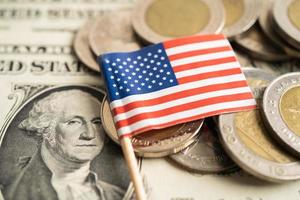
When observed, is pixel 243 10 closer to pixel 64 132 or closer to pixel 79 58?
pixel 79 58

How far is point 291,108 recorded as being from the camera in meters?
0.87

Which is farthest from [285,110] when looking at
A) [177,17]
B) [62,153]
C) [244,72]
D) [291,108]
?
[62,153]

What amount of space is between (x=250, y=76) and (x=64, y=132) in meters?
0.44

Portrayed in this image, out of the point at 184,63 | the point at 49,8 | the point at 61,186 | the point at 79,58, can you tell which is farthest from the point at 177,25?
the point at 61,186

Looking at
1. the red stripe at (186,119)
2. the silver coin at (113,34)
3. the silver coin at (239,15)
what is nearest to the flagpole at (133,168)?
the red stripe at (186,119)

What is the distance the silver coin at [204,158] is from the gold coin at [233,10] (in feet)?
1.14

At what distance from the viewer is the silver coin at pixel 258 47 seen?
103 centimetres

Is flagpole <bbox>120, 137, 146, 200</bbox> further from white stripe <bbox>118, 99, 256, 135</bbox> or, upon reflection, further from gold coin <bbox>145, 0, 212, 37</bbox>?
gold coin <bbox>145, 0, 212, 37</bbox>

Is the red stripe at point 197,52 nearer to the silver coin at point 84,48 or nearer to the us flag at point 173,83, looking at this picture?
the us flag at point 173,83

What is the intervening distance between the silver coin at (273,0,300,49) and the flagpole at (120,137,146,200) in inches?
18.2

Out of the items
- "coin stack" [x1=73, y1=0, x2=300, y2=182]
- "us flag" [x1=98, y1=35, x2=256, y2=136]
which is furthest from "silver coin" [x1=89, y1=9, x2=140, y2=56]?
"us flag" [x1=98, y1=35, x2=256, y2=136]

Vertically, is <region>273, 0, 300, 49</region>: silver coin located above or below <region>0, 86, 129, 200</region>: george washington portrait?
below

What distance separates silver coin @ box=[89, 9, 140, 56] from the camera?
104 centimetres

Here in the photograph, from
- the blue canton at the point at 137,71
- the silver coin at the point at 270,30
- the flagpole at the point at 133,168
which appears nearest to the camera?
the flagpole at the point at 133,168
